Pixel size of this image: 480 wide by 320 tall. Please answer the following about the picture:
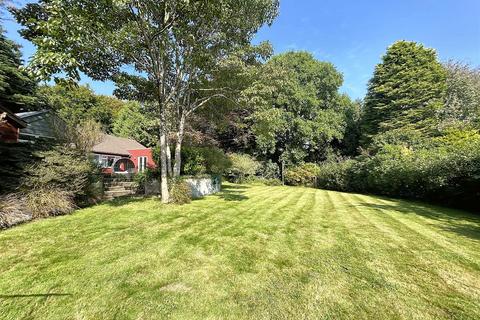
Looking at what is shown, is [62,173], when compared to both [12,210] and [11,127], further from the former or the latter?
[11,127]

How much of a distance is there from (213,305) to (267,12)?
1072cm

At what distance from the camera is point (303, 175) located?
81.5 ft

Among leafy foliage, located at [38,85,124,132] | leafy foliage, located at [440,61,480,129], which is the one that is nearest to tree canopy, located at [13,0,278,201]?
leafy foliage, located at [440,61,480,129]

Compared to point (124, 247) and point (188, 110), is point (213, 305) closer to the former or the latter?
point (124, 247)

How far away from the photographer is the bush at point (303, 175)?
967 inches

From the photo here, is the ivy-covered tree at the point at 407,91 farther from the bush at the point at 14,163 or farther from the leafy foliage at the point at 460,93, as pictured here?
the bush at the point at 14,163

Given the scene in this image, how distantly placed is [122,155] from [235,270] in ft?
78.6

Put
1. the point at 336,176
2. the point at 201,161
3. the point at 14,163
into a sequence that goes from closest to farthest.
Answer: the point at 14,163
the point at 201,161
the point at 336,176

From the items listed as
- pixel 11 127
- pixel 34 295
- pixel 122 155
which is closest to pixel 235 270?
pixel 34 295

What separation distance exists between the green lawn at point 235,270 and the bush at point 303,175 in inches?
726

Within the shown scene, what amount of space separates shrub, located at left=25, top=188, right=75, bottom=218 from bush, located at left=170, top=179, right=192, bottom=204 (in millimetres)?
3002

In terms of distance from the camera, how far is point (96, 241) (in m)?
4.64

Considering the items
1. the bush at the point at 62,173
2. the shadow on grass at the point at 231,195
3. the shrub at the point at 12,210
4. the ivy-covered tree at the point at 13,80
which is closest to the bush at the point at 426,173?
the shadow on grass at the point at 231,195

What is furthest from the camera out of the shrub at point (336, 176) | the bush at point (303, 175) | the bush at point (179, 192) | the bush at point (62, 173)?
the bush at point (303, 175)
